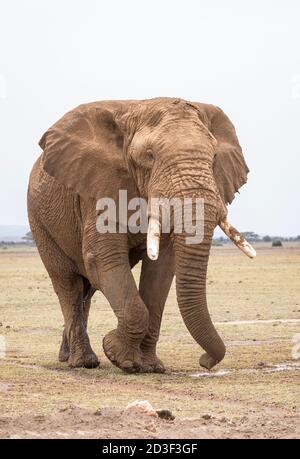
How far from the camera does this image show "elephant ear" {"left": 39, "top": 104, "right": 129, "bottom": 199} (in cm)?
1151

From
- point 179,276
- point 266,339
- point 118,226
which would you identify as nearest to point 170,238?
point 179,276

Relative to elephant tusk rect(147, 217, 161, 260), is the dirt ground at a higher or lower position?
lower

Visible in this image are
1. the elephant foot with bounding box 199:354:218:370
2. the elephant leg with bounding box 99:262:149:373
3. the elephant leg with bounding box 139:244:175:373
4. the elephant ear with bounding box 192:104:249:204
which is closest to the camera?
the elephant foot with bounding box 199:354:218:370

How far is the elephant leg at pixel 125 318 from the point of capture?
1106cm

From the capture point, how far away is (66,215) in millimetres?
12445

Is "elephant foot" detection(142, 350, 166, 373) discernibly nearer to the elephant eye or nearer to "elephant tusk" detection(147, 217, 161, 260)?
"elephant tusk" detection(147, 217, 161, 260)

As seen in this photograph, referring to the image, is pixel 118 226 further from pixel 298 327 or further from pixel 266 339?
pixel 298 327

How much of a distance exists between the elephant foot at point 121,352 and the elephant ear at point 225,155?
1.65m

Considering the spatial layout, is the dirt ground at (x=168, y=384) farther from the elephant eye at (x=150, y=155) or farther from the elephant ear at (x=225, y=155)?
the elephant eye at (x=150, y=155)

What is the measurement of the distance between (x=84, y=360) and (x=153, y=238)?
112 inches

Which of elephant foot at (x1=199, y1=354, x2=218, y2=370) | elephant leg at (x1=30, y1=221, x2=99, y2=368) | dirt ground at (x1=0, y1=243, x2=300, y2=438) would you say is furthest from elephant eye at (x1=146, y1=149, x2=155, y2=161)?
elephant leg at (x1=30, y1=221, x2=99, y2=368)

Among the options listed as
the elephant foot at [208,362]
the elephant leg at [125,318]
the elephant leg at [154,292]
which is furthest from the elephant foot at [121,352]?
the elephant foot at [208,362]

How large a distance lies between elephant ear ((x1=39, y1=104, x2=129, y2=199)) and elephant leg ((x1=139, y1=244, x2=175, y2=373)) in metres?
0.89

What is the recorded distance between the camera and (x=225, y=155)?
37.7ft
